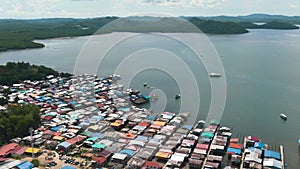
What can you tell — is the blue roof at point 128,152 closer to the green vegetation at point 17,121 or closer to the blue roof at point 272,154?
the green vegetation at point 17,121

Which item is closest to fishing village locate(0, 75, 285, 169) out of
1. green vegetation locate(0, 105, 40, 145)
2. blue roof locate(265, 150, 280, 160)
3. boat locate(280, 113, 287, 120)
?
blue roof locate(265, 150, 280, 160)

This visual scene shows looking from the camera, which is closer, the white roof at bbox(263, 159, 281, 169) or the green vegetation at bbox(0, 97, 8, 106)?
the white roof at bbox(263, 159, 281, 169)

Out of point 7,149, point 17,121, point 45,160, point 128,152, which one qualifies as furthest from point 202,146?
point 17,121

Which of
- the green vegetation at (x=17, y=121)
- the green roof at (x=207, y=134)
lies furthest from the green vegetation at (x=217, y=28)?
the green vegetation at (x=17, y=121)

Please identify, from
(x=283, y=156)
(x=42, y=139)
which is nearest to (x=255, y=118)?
(x=283, y=156)

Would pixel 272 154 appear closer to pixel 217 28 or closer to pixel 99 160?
pixel 99 160

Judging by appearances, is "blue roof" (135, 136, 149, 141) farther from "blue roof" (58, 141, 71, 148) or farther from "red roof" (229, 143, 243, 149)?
"red roof" (229, 143, 243, 149)

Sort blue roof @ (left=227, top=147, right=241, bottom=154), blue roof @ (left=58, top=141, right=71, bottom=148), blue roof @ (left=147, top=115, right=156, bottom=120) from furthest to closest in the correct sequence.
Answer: blue roof @ (left=147, top=115, right=156, bottom=120)
blue roof @ (left=58, top=141, right=71, bottom=148)
blue roof @ (left=227, top=147, right=241, bottom=154)
